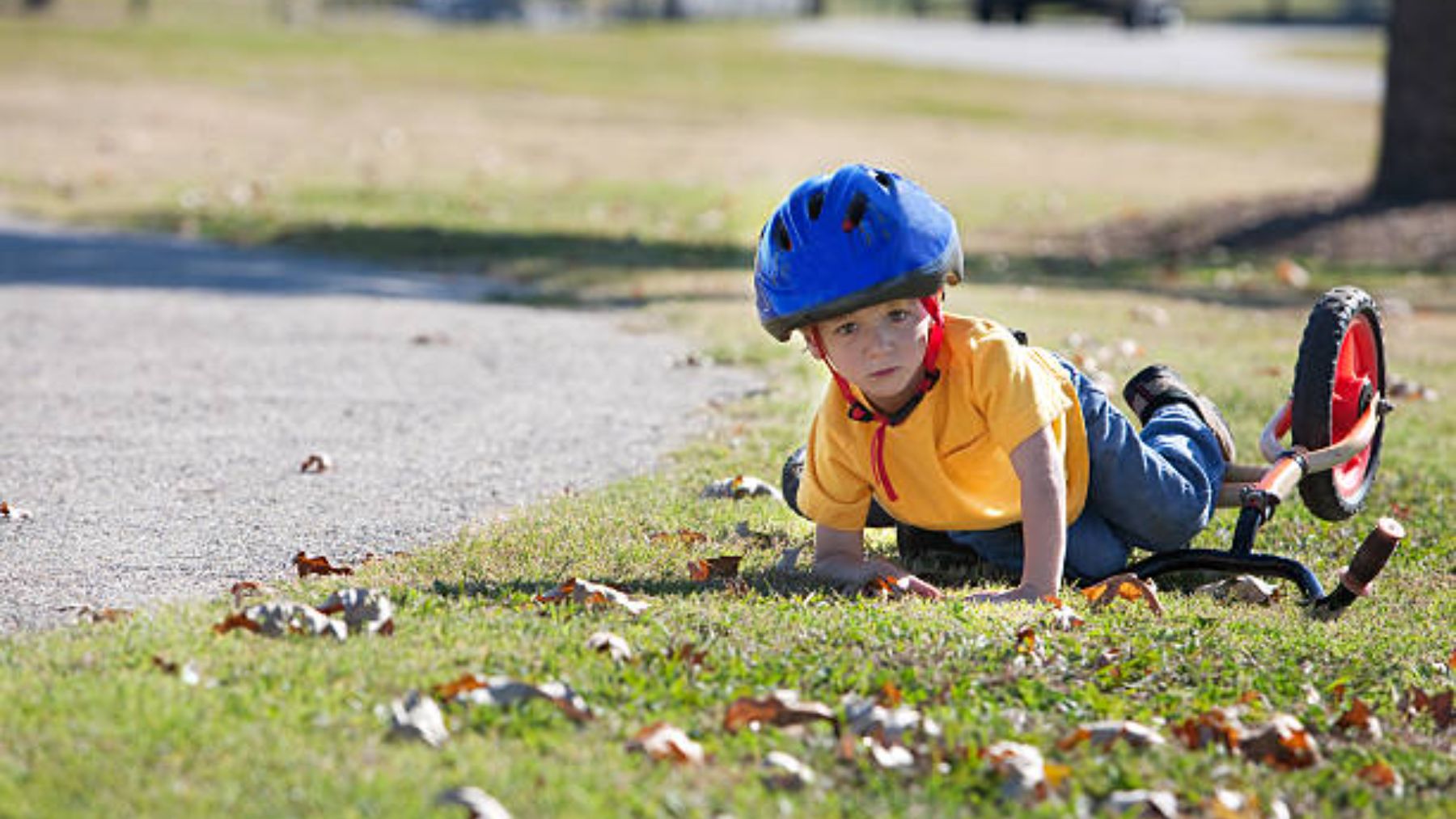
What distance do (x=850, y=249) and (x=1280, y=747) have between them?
1.55 metres

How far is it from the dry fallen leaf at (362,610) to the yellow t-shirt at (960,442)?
1.29 m

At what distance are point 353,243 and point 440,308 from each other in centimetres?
306

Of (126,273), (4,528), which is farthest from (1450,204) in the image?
(4,528)

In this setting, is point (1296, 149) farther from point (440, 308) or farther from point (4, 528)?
point (4, 528)

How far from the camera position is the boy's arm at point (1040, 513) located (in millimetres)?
4707

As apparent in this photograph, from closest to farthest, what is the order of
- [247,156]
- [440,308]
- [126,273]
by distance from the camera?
1. [440,308]
2. [126,273]
3. [247,156]

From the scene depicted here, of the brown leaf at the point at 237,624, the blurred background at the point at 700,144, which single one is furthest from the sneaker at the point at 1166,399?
the blurred background at the point at 700,144

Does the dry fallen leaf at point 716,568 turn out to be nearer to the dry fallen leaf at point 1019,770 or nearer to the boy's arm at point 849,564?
the boy's arm at point 849,564

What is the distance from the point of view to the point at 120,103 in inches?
861

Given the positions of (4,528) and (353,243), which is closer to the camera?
(4,528)

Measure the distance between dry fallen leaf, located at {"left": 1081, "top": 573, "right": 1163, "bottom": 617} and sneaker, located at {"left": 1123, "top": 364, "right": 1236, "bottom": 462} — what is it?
967mm

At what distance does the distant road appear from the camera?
3086 cm

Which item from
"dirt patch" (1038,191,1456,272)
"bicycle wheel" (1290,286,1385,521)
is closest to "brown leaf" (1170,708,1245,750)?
"bicycle wheel" (1290,286,1385,521)

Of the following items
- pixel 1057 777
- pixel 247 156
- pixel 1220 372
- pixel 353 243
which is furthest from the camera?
pixel 247 156
